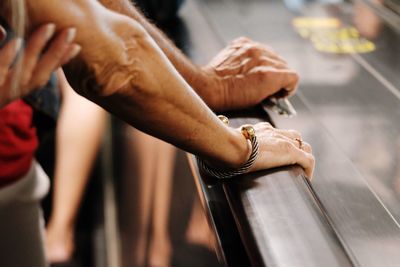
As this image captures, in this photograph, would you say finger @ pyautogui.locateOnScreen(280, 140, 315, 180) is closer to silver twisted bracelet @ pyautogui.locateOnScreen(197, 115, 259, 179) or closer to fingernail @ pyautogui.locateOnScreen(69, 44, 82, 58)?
silver twisted bracelet @ pyautogui.locateOnScreen(197, 115, 259, 179)

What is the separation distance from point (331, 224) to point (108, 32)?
447mm

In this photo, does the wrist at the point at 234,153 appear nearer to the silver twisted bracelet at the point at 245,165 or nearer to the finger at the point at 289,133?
the silver twisted bracelet at the point at 245,165

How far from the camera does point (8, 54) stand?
22.7 inches

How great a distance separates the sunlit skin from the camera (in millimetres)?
625

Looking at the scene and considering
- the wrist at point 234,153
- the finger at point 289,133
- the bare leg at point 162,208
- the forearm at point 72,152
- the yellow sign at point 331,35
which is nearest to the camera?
the wrist at point 234,153

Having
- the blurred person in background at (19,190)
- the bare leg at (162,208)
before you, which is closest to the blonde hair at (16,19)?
the blurred person in background at (19,190)

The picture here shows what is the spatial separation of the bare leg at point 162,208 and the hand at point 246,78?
852 mm

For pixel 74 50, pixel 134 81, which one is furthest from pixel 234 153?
pixel 74 50

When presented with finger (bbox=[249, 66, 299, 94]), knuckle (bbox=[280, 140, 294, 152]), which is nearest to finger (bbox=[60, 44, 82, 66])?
knuckle (bbox=[280, 140, 294, 152])

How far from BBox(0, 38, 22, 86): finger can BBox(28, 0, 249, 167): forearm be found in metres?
0.04

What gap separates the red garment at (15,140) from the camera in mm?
1196

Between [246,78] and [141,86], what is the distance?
0.45 m

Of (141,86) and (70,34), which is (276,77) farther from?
(70,34)

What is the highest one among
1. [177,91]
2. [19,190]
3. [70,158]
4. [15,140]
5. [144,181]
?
[177,91]
